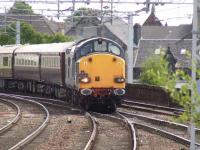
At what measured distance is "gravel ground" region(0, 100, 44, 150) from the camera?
49.6 feet

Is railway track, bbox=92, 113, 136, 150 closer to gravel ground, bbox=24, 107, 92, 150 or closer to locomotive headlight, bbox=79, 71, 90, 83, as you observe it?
gravel ground, bbox=24, 107, 92, 150

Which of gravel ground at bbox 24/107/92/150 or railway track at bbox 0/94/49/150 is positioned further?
railway track at bbox 0/94/49/150

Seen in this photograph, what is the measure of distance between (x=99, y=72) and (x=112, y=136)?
668 cm

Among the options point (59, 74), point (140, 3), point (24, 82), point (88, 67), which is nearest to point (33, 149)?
point (88, 67)

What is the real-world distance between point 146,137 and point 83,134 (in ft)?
5.92

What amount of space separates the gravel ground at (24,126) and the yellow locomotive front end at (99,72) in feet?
6.49

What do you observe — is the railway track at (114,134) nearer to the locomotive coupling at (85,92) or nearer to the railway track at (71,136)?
the railway track at (71,136)

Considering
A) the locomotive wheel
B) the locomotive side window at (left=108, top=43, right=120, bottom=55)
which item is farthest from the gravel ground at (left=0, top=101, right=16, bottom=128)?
the locomotive side window at (left=108, top=43, right=120, bottom=55)

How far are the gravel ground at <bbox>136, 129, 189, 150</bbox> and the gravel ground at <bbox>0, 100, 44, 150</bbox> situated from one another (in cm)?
304

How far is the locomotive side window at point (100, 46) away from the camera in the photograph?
23094 millimetres

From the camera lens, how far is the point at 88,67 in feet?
74.4

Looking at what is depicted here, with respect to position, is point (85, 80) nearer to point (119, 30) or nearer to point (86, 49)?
point (86, 49)

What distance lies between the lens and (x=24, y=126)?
61.7 feet

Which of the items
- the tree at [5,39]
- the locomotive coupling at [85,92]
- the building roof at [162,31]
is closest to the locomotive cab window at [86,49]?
the locomotive coupling at [85,92]
